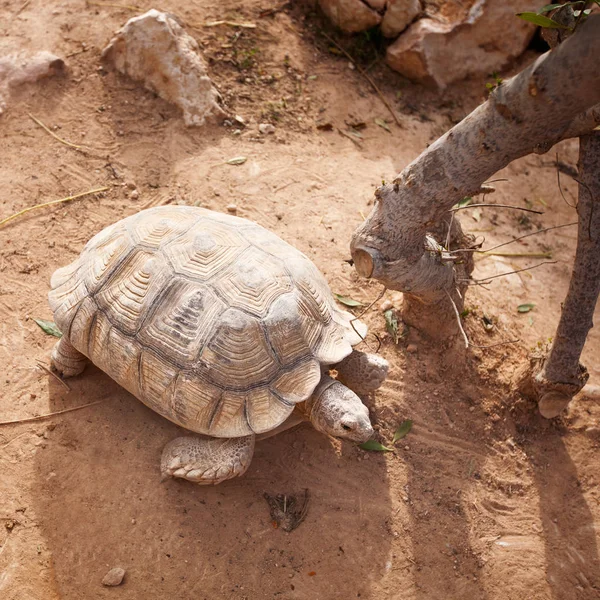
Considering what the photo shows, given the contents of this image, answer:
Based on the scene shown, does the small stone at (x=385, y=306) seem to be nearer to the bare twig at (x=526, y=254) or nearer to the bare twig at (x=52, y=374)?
the bare twig at (x=526, y=254)

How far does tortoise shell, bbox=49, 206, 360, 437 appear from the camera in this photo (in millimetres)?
3385

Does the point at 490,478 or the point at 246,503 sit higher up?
the point at 490,478

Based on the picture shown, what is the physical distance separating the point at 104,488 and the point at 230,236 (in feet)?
5.80

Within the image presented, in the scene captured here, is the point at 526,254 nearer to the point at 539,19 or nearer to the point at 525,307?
the point at 525,307

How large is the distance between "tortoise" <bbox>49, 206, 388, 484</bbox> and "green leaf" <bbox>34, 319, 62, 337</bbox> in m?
0.49

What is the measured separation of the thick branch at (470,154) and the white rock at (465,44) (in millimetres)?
3955

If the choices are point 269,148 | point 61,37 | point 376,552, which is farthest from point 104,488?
point 61,37

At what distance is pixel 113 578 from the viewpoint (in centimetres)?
327

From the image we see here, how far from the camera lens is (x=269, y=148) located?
5770 millimetres

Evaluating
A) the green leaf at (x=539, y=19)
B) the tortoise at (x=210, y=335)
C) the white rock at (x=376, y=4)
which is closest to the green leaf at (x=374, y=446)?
the tortoise at (x=210, y=335)

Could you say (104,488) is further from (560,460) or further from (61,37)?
(61,37)

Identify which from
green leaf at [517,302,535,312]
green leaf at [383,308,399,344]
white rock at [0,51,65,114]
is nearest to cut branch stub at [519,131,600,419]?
green leaf at [517,302,535,312]

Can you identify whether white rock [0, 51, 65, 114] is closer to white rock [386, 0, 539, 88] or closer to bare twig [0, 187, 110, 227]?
bare twig [0, 187, 110, 227]

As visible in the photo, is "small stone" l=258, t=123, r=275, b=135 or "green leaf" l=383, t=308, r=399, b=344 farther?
"small stone" l=258, t=123, r=275, b=135
